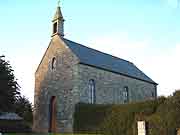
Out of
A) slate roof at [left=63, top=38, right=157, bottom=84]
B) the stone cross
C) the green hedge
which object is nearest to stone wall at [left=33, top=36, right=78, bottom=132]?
slate roof at [left=63, top=38, right=157, bottom=84]

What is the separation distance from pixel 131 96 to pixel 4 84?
1523 cm

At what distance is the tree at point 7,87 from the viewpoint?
27.0m

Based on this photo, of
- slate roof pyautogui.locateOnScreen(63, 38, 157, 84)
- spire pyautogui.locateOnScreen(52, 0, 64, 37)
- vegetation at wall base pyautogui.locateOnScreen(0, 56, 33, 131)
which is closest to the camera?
vegetation at wall base pyautogui.locateOnScreen(0, 56, 33, 131)

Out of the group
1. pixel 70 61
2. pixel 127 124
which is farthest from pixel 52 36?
pixel 127 124

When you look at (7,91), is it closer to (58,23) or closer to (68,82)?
(68,82)

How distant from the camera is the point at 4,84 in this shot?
89.4ft

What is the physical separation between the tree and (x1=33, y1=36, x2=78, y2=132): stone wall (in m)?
3.52

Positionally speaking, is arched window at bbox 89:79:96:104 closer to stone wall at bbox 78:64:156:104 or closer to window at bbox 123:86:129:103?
stone wall at bbox 78:64:156:104

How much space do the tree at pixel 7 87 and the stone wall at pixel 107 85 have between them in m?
6.53

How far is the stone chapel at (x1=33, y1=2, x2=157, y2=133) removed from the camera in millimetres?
28016

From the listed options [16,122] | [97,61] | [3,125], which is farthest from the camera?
[97,61]

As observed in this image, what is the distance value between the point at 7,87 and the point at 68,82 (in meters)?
5.77

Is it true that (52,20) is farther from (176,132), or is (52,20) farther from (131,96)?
(176,132)

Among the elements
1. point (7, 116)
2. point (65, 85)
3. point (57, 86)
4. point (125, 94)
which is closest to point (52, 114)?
point (57, 86)
